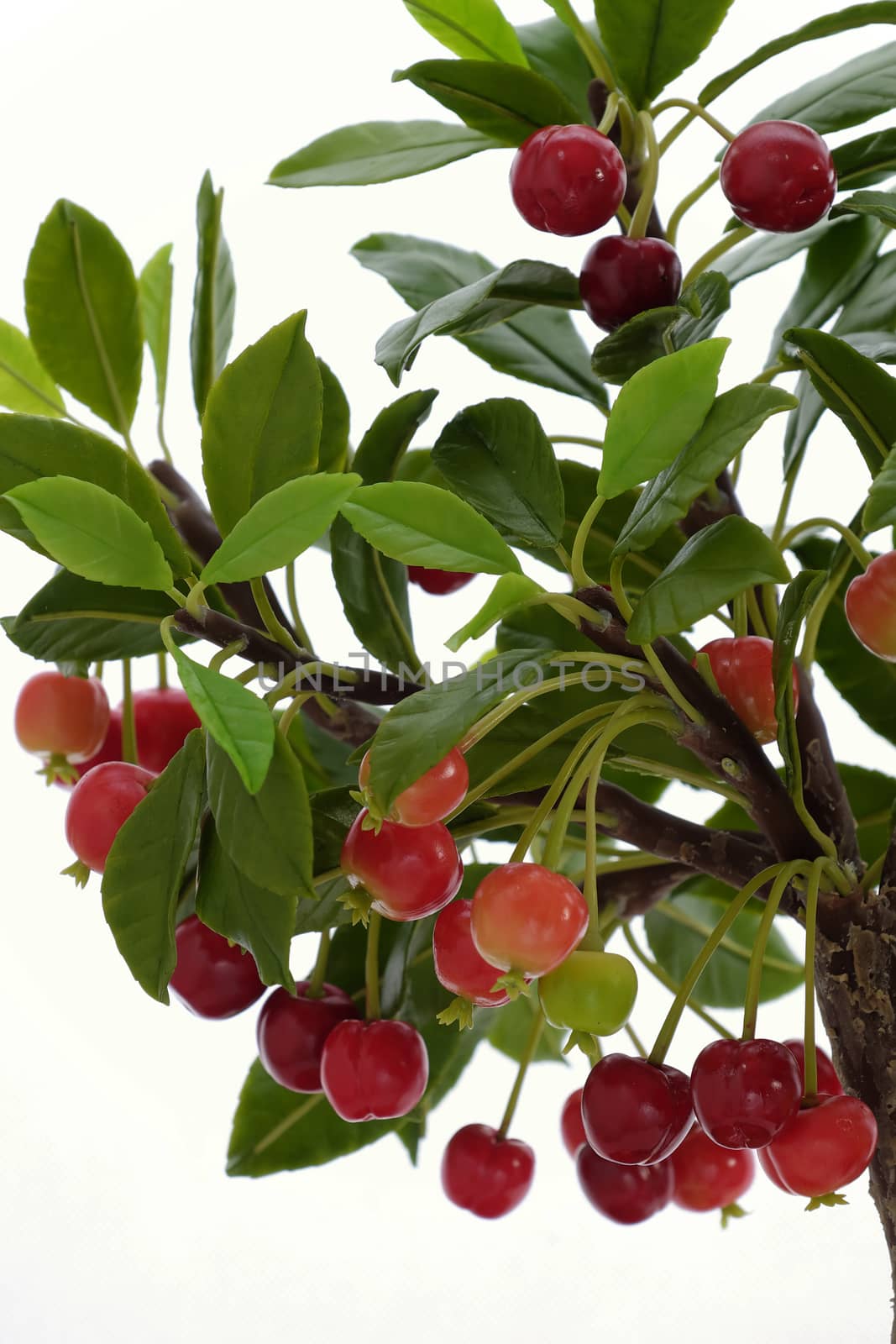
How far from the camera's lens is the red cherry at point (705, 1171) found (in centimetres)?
67

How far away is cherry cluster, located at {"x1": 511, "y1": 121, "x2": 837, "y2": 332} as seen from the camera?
0.51 m

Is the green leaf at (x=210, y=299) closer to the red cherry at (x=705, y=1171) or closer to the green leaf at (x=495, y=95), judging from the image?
the green leaf at (x=495, y=95)

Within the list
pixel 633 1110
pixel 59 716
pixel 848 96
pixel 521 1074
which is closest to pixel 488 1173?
pixel 521 1074

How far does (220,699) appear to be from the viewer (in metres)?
0.39

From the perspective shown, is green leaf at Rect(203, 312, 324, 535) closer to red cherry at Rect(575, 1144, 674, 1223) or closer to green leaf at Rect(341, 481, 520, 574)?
green leaf at Rect(341, 481, 520, 574)

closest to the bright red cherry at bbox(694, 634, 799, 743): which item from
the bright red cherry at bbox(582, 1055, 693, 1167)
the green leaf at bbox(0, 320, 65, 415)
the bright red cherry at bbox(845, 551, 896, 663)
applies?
the bright red cherry at bbox(845, 551, 896, 663)

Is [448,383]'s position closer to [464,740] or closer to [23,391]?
[23,391]

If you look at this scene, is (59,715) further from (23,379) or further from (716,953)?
(716,953)

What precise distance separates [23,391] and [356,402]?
625mm

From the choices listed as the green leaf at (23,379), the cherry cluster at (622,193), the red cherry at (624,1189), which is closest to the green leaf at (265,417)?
the cherry cluster at (622,193)

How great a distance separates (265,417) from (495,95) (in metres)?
0.19

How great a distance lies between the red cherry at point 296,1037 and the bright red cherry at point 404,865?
152 millimetres

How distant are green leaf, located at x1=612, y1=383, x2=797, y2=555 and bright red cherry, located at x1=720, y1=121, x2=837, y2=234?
4.7 inches

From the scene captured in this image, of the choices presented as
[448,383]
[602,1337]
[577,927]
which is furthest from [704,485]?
[448,383]
